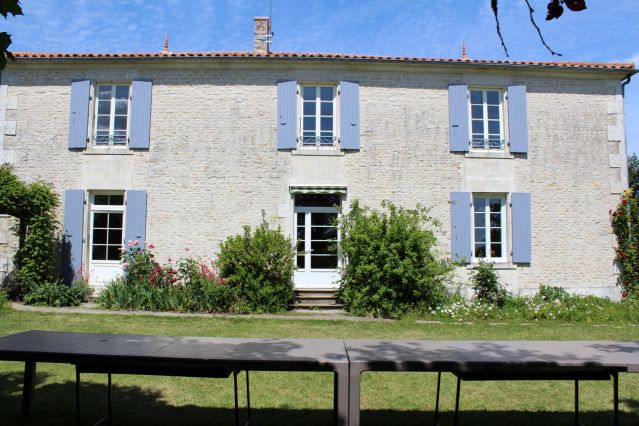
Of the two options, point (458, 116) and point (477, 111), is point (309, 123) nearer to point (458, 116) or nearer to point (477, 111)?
point (458, 116)

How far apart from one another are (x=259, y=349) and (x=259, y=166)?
8.20m

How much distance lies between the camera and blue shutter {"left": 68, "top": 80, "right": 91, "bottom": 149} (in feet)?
36.3

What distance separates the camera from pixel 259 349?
321cm

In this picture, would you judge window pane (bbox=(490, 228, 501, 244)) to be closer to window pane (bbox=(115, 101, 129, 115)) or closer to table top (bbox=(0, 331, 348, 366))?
window pane (bbox=(115, 101, 129, 115))

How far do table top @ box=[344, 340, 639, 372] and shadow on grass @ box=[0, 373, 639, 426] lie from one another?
0.72m

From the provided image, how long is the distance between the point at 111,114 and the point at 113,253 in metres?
3.08

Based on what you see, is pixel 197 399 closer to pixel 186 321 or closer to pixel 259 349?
pixel 259 349

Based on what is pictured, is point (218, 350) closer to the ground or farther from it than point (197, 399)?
farther from it

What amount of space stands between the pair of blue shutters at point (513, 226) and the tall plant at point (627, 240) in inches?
79.1

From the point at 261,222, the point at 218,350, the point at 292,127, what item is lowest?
the point at 218,350

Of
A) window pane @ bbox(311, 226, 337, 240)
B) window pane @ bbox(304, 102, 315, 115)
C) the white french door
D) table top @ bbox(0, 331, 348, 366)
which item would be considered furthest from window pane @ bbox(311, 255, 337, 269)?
table top @ bbox(0, 331, 348, 366)

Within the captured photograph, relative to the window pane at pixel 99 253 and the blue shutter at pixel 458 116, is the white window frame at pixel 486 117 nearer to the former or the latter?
the blue shutter at pixel 458 116

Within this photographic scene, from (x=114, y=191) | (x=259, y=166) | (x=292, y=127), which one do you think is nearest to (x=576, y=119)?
(x=292, y=127)

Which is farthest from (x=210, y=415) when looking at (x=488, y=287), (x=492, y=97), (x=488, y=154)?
(x=492, y=97)
